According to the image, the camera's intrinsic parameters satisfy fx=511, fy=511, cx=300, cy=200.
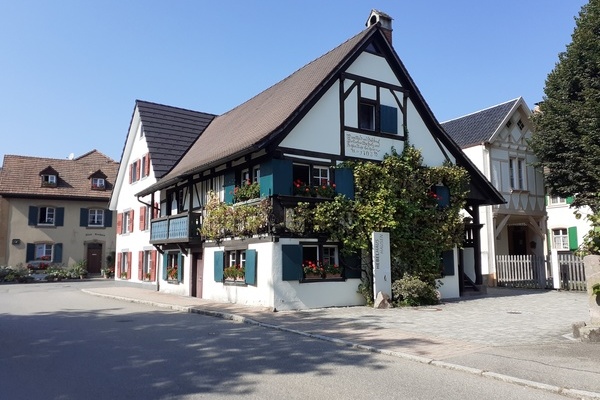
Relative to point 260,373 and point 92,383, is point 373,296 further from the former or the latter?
point 92,383

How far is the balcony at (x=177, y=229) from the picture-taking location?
19.1 metres

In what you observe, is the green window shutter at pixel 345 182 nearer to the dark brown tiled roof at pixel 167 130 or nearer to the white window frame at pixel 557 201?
the dark brown tiled roof at pixel 167 130

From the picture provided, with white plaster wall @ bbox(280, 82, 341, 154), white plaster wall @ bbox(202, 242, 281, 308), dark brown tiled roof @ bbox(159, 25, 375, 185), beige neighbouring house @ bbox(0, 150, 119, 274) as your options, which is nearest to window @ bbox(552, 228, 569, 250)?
dark brown tiled roof @ bbox(159, 25, 375, 185)

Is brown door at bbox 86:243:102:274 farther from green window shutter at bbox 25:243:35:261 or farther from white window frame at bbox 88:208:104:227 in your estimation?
green window shutter at bbox 25:243:35:261

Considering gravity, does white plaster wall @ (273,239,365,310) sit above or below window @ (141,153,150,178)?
below

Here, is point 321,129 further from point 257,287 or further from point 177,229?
point 177,229

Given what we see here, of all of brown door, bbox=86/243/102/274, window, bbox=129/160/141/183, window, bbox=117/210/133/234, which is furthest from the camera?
brown door, bbox=86/243/102/274

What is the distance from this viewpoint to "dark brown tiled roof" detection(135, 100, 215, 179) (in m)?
24.9

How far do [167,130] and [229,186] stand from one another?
1027 centimetres

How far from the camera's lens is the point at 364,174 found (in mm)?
16891

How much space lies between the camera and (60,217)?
123 ft

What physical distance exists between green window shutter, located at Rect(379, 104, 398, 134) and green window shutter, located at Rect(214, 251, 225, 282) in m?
7.25

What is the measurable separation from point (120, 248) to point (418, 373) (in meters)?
25.9

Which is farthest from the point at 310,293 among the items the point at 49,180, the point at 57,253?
the point at 49,180
